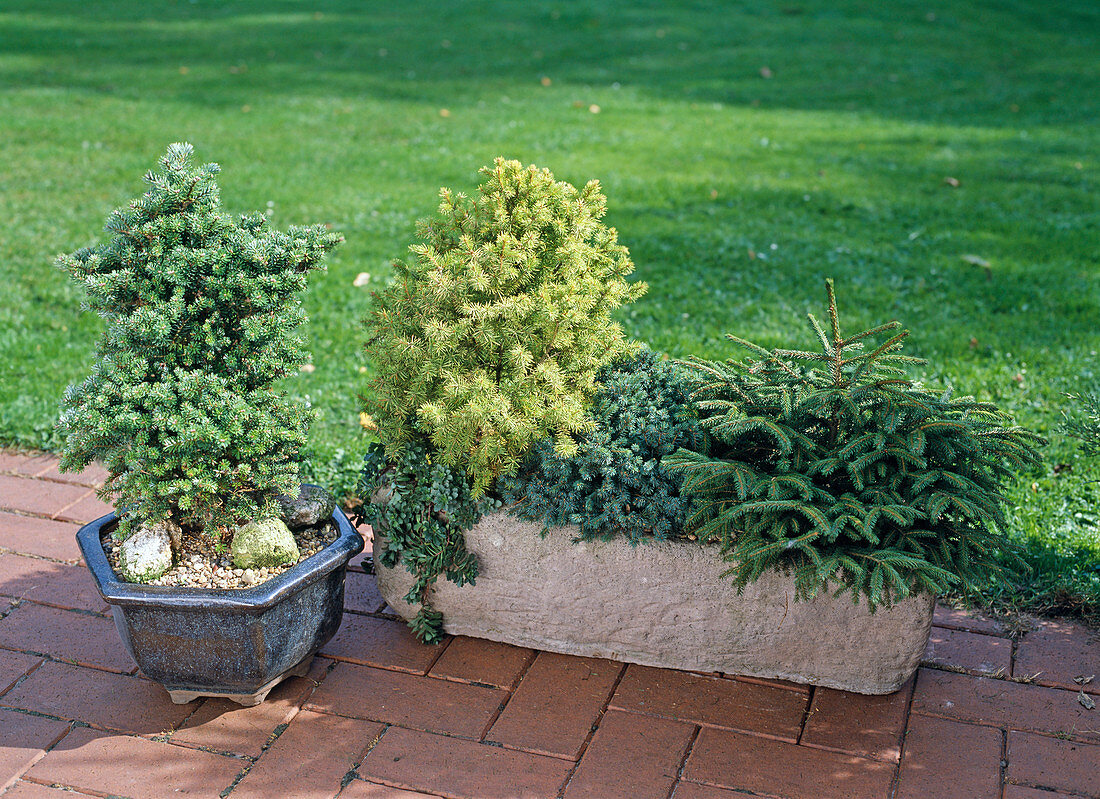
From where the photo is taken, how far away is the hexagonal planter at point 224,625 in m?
2.83

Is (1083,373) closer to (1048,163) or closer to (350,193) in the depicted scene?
(1048,163)

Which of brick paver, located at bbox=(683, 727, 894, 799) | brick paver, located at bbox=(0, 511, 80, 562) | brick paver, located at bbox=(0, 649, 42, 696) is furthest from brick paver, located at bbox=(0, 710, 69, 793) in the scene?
brick paver, located at bbox=(683, 727, 894, 799)

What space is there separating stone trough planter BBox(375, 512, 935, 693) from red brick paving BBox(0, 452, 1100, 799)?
0.07m

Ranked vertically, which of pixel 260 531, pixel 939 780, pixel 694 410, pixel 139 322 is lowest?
pixel 939 780

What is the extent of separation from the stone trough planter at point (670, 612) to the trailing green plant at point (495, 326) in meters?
0.35

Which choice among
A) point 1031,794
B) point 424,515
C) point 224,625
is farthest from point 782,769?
point 224,625

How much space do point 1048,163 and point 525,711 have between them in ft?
25.3

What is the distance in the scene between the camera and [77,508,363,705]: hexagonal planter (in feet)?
9.28

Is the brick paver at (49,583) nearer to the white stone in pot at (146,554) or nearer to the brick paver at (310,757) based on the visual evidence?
the white stone in pot at (146,554)

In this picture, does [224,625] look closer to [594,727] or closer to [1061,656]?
[594,727]

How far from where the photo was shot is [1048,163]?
8.59m

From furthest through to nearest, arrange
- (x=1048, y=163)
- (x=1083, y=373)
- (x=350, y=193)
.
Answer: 1. (x=1048, y=163)
2. (x=350, y=193)
3. (x=1083, y=373)

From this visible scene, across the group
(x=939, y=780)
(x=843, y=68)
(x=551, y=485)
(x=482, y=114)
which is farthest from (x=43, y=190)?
(x=843, y=68)

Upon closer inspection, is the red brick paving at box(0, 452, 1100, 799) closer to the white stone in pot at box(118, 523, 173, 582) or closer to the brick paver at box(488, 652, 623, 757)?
the brick paver at box(488, 652, 623, 757)
